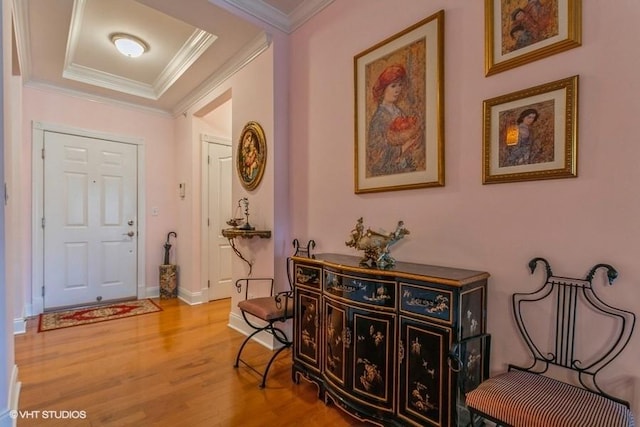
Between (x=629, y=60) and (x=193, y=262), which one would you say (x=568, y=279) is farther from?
(x=193, y=262)

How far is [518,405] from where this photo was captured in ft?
3.81

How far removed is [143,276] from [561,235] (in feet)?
15.4

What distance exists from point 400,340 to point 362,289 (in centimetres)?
31

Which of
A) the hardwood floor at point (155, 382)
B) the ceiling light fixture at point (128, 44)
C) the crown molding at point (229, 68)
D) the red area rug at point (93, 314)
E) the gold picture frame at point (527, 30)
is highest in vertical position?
the ceiling light fixture at point (128, 44)

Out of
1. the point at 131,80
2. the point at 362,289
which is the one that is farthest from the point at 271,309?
the point at 131,80

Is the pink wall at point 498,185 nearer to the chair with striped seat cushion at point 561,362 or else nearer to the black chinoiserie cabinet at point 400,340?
the chair with striped seat cushion at point 561,362

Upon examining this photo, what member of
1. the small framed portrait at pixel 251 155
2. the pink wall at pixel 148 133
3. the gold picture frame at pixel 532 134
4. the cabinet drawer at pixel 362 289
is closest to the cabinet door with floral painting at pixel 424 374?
the cabinet drawer at pixel 362 289

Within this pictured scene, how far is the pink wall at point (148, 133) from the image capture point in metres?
3.88

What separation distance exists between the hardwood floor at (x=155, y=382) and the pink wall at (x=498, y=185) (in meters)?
1.07

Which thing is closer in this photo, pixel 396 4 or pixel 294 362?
pixel 396 4

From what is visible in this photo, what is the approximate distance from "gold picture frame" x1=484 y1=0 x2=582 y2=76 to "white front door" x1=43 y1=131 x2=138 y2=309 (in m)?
4.40

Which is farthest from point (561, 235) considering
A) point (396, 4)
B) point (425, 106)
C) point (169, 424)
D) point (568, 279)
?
point (169, 424)

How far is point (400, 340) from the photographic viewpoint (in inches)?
62.7

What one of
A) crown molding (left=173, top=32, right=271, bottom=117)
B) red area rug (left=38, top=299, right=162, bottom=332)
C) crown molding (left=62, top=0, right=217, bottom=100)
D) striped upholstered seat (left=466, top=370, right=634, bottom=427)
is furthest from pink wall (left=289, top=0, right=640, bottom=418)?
red area rug (left=38, top=299, right=162, bottom=332)
